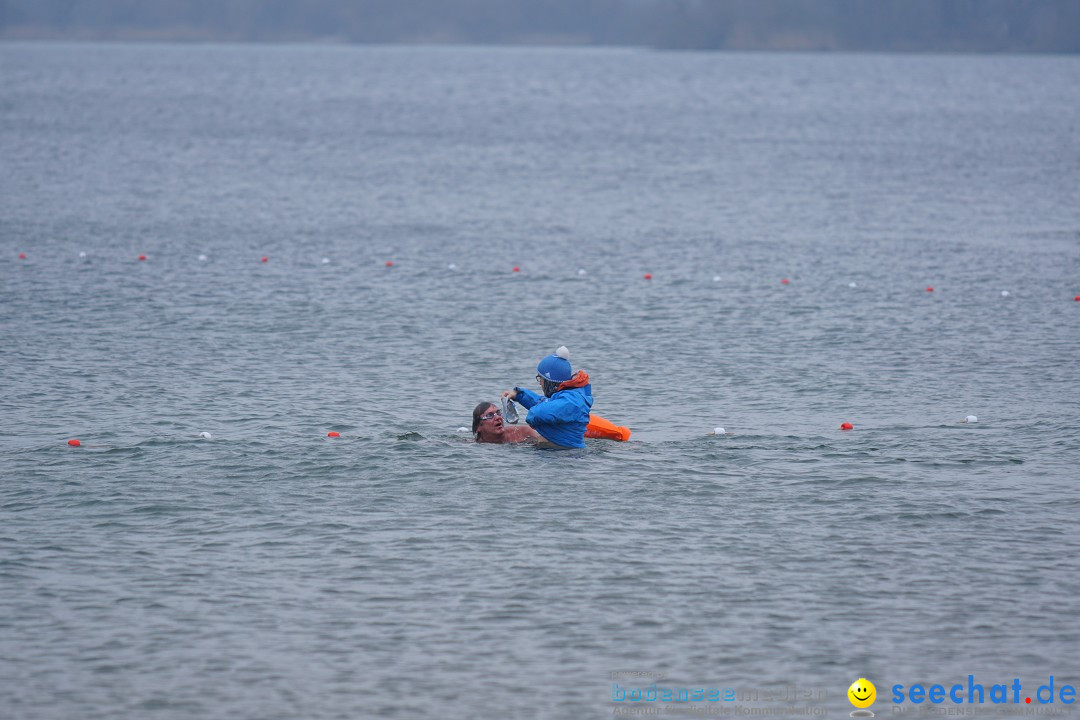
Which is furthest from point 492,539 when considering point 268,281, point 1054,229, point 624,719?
point 1054,229

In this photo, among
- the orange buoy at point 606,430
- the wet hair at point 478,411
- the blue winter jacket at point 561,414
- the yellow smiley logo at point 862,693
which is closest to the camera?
the yellow smiley logo at point 862,693

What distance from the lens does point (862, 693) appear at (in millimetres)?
11438

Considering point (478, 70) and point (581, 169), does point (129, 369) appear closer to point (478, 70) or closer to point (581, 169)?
point (581, 169)

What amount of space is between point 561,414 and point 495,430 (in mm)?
1014

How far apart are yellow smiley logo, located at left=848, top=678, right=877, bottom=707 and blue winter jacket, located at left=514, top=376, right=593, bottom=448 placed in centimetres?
678

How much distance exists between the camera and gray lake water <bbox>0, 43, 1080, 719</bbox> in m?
12.1

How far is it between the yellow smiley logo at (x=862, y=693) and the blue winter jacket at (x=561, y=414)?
22.2ft

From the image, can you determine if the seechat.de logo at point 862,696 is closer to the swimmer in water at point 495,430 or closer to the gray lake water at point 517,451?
the gray lake water at point 517,451

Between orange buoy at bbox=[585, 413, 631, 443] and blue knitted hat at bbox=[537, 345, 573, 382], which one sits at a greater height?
blue knitted hat at bbox=[537, 345, 573, 382]

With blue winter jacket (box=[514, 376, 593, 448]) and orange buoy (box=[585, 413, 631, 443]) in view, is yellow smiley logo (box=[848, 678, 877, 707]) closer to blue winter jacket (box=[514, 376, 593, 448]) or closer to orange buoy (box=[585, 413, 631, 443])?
blue winter jacket (box=[514, 376, 593, 448])

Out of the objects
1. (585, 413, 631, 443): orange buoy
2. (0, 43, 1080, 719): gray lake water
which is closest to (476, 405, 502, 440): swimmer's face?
(0, 43, 1080, 719): gray lake water

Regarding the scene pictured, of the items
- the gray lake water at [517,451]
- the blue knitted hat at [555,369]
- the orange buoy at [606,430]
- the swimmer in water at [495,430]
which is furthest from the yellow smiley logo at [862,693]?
the swimmer in water at [495,430]

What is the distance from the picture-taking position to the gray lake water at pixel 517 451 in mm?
12102

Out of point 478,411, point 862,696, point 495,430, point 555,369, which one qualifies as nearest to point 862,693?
point 862,696
